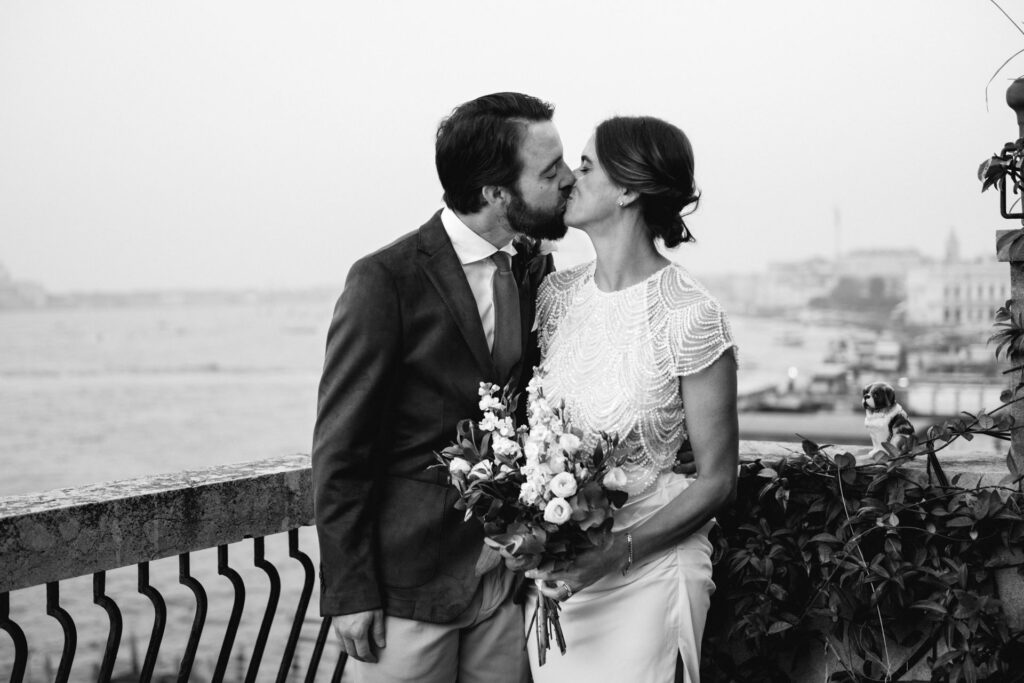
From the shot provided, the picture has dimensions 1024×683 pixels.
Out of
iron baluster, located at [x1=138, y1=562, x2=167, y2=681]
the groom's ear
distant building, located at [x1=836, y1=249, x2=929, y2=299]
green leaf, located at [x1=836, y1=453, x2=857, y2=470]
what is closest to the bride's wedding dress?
the groom's ear

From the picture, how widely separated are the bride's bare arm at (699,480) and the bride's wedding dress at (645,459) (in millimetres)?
56

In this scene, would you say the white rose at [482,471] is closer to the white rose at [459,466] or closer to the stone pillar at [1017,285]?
the white rose at [459,466]

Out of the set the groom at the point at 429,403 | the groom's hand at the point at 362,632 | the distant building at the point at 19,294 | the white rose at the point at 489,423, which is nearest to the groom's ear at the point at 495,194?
the groom at the point at 429,403

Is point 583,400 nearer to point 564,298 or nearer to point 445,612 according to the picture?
point 564,298

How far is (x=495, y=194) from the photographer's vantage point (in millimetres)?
2811

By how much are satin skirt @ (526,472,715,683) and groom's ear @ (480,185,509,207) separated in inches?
33.9

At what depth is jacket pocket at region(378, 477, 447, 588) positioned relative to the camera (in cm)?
261

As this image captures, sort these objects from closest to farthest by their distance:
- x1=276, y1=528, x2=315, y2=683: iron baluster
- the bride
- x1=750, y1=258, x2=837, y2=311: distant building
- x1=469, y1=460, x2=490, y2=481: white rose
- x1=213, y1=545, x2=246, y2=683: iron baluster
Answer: x1=469, y1=460, x2=490, y2=481: white rose → the bride → x1=213, y1=545, x2=246, y2=683: iron baluster → x1=276, y1=528, x2=315, y2=683: iron baluster → x1=750, y1=258, x2=837, y2=311: distant building

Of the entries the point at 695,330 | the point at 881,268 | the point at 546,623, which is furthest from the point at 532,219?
the point at 881,268

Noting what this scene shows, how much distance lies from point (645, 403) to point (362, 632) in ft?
2.98

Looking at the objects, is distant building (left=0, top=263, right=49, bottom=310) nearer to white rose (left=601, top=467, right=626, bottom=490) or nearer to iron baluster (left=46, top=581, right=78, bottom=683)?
iron baluster (left=46, top=581, right=78, bottom=683)

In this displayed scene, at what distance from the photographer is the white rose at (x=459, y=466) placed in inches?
93.7

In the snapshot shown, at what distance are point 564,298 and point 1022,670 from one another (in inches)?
64.2

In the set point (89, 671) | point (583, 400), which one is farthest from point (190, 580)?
point (89, 671)
